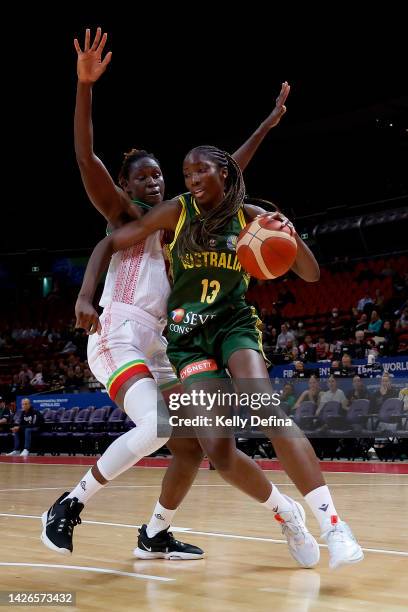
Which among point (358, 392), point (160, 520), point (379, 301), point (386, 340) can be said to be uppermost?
point (379, 301)

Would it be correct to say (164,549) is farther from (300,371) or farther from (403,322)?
(403,322)

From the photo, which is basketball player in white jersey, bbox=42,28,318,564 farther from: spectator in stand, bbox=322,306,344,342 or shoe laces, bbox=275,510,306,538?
spectator in stand, bbox=322,306,344,342

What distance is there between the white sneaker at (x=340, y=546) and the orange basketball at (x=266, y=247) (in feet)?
3.24

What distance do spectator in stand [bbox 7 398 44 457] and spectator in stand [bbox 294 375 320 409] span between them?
583 cm

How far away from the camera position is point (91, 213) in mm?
25312

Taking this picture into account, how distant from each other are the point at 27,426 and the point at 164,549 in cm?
1234

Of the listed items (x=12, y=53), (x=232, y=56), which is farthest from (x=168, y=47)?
(x=12, y=53)

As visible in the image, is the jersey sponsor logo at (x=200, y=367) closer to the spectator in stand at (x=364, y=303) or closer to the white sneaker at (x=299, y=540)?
the white sneaker at (x=299, y=540)

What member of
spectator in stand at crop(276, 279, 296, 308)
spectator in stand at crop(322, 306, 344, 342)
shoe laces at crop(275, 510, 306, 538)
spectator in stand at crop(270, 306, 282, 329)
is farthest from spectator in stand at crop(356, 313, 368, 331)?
shoe laces at crop(275, 510, 306, 538)

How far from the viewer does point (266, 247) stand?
125 inches

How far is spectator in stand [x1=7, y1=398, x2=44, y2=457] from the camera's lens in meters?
15.4

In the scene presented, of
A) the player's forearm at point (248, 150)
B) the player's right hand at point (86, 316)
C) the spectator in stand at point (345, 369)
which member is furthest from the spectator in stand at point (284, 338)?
the player's right hand at point (86, 316)

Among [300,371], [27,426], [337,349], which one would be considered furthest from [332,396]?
[27,426]

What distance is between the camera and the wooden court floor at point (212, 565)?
2.68 m
